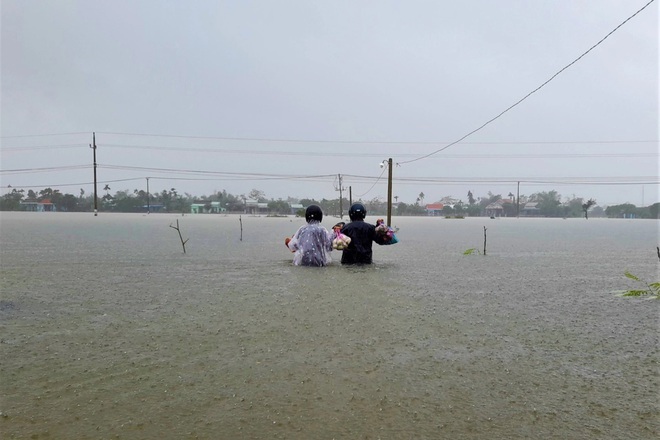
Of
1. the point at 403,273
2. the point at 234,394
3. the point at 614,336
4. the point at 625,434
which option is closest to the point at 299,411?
the point at 234,394

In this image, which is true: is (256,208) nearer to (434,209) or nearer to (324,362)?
(434,209)

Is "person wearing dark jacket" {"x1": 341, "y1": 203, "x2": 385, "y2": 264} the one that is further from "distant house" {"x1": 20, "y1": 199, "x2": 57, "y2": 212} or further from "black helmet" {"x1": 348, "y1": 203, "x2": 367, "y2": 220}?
"distant house" {"x1": 20, "y1": 199, "x2": 57, "y2": 212}

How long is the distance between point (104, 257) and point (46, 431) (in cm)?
1094

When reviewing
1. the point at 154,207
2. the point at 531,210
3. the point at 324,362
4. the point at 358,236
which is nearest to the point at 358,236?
the point at 358,236

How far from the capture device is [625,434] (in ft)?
8.45

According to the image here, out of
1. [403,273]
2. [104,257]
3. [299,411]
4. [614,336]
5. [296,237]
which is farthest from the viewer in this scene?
[104,257]

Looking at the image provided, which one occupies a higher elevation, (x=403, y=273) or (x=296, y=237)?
(x=296, y=237)

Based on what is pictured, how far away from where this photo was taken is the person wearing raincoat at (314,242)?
35.2 ft

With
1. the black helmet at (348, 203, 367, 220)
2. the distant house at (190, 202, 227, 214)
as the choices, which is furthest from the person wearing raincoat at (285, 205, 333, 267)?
the distant house at (190, 202, 227, 214)

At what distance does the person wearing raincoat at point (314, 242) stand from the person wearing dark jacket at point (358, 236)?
0.47 m

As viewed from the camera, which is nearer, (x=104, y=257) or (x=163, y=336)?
(x=163, y=336)

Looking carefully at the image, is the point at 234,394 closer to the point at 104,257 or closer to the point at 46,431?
the point at 46,431

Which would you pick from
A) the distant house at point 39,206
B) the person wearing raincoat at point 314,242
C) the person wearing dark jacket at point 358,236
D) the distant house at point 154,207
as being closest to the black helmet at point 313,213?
the person wearing raincoat at point 314,242

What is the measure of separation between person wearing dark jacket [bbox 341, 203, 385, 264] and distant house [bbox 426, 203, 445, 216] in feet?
422
